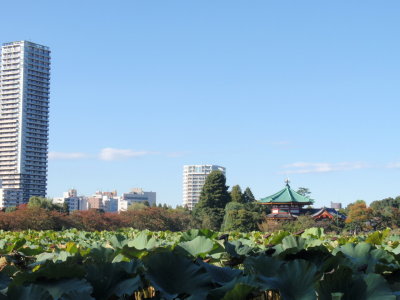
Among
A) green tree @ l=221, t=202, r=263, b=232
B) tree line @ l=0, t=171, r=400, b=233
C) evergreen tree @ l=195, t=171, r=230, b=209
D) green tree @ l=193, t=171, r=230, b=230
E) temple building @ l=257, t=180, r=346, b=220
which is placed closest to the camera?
tree line @ l=0, t=171, r=400, b=233

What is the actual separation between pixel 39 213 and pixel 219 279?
1123 inches

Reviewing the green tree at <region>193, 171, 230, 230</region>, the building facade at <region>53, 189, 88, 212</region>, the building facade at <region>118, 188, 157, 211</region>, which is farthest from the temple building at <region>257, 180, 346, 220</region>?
→ the building facade at <region>118, 188, 157, 211</region>

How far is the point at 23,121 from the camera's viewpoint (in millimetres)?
109062

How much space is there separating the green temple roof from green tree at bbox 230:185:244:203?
847 centimetres

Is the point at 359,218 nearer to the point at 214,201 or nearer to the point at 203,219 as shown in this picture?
the point at 203,219

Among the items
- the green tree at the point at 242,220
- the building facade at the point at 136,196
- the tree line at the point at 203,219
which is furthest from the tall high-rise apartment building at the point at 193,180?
the green tree at the point at 242,220

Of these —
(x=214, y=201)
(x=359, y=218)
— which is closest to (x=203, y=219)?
(x=214, y=201)

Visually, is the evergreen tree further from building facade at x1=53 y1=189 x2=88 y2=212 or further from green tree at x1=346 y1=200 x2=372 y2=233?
building facade at x1=53 y1=189 x2=88 y2=212

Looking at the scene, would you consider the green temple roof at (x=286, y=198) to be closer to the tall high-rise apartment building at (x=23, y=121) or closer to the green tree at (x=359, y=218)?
the green tree at (x=359, y=218)

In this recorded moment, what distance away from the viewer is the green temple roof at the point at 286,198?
137ft

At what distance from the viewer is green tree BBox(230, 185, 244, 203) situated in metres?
51.7

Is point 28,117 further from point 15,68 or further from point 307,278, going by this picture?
point 307,278

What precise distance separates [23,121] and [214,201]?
2737 inches

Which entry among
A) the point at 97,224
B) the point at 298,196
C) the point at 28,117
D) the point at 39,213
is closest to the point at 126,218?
the point at 97,224
